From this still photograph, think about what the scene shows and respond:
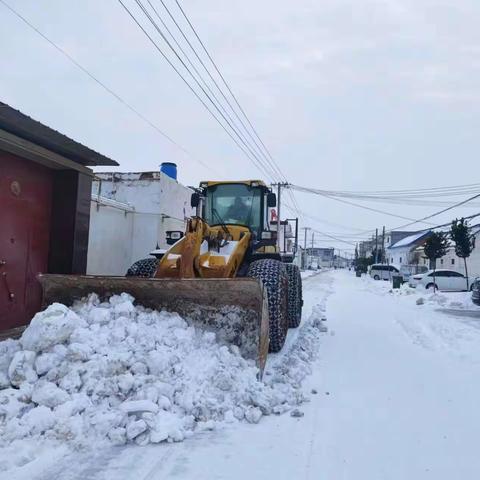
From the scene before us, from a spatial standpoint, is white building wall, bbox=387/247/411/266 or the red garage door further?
white building wall, bbox=387/247/411/266

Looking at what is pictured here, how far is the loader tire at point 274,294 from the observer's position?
265 inches

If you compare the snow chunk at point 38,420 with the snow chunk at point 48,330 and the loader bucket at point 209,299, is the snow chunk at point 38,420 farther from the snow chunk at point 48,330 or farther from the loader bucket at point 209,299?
the loader bucket at point 209,299

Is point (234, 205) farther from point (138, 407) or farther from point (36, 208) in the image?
point (138, 407)

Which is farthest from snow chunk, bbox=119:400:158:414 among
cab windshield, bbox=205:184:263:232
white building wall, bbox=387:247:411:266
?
white building wall, bbox=387:247:411:266

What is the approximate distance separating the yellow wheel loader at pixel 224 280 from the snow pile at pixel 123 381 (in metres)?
0.28

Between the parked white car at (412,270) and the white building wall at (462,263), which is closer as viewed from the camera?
the white building wall at (462,263)

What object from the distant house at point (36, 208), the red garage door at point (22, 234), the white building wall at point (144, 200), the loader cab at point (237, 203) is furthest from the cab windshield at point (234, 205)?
the white building wall at point (144, 200)

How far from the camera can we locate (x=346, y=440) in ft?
13.5

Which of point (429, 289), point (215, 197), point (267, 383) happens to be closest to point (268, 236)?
point (215, 197)

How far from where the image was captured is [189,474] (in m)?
3.42

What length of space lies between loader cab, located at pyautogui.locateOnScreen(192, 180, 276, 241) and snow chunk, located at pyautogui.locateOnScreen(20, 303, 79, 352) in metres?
4.14

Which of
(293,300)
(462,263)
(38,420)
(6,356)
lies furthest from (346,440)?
(462,263)

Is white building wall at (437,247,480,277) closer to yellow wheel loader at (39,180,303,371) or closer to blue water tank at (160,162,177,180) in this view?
blue water tank at (160,162,177,180)

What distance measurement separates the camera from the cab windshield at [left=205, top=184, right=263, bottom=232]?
28.3ft
